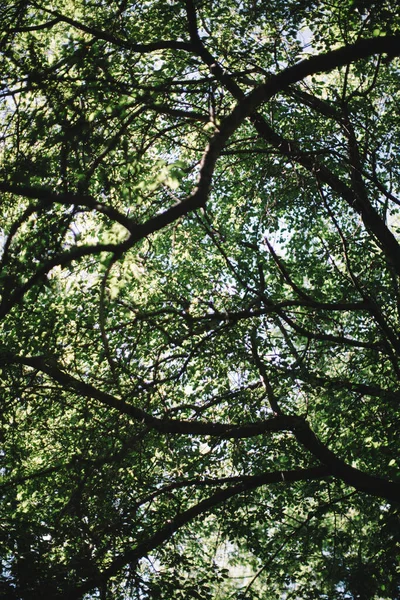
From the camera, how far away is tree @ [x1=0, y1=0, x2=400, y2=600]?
17.3 ft

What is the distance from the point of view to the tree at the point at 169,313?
5258 millimetres

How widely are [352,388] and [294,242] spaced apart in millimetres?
5102

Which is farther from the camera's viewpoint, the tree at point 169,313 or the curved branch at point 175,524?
the curved branch at point 175,524

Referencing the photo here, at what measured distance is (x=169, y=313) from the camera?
271 inches

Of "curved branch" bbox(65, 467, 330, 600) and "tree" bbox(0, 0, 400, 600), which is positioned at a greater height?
"tree" bbox(0, 0, 400, 600)

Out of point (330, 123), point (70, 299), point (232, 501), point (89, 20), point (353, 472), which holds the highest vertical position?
point (89, 20)

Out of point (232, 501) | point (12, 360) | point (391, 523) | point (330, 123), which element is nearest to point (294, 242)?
point (330, 123)

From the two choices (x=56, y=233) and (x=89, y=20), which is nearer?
(x=56, y=233)

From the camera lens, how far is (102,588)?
20.4ft

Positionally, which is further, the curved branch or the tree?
the curved branch

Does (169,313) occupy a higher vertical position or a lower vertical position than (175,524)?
higher

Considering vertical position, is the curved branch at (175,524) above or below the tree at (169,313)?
below

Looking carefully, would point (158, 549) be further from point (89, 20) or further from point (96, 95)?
point (89, 20)

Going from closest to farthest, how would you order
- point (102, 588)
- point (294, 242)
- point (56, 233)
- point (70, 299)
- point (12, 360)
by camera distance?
point (56, 233) → point (12, 360) → point (102, 588) → point (70, 299) → point (294, 242)
